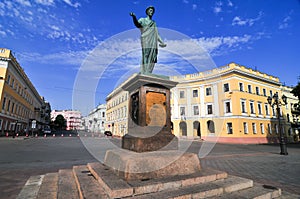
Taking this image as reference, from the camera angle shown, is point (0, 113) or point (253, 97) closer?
point (0, 113)

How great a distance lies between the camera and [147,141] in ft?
13.5

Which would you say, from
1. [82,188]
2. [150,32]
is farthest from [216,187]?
[150,32]

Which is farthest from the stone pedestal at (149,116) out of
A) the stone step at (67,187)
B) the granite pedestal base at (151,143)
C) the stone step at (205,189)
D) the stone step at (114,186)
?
the stone step at (67,187)

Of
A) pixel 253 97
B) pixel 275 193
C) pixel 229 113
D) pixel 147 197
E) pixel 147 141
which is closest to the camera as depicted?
pixel 147 197

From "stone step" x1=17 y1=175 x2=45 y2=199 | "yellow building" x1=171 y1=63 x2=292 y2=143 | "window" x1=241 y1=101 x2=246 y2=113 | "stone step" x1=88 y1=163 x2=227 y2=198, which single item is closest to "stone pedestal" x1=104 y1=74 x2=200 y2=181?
"stone step" x1=88 y1=163 x2=227 y2=198

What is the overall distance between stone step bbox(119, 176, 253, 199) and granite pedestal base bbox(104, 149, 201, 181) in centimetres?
42

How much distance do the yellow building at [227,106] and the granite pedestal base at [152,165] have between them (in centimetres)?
2354

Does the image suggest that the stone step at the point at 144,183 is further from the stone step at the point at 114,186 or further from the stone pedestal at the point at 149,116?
the stone pedestal at the point at 149,116

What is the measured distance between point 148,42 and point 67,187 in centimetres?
442

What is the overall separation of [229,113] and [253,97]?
557 cm

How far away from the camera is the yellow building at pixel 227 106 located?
25.5m

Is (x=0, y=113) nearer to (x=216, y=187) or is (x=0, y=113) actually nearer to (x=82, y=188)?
(x=82, y=188)

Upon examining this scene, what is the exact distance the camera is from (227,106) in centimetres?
2656

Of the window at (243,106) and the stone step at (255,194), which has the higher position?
the window at (243,106)
